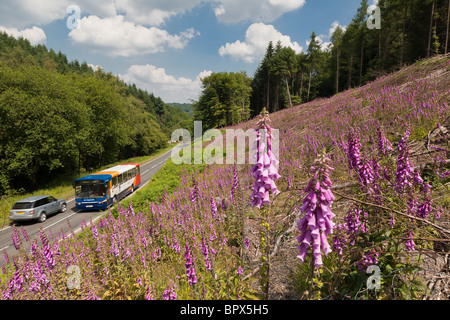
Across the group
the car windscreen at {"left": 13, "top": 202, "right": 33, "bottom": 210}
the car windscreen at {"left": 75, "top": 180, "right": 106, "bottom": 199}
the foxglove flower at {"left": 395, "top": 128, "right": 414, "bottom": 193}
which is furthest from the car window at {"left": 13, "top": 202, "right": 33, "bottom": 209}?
the foxglove flower at {"left": 395, "top": 128, "right": 414, "bottom": 193}

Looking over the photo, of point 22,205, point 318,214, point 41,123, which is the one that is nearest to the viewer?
point 318,214

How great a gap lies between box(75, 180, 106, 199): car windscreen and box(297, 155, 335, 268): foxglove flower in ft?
58.5

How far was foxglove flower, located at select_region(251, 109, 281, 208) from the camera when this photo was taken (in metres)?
2.54

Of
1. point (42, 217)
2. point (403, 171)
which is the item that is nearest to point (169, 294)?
point (403, 171)

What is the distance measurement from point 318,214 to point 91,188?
18756 mm

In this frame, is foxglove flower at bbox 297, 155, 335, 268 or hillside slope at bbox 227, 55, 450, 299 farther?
hillside slope at bbox 227, 55, 450, 299

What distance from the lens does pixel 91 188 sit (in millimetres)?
16531

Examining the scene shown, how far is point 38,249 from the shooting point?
4.50 m

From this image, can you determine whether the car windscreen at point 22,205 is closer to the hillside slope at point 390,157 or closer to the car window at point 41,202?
the car window at point 41,202

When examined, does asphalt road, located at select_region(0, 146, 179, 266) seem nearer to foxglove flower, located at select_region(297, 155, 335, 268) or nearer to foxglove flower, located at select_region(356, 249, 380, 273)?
foxglove flower, located at select_region(297, 155, 335, 268)
